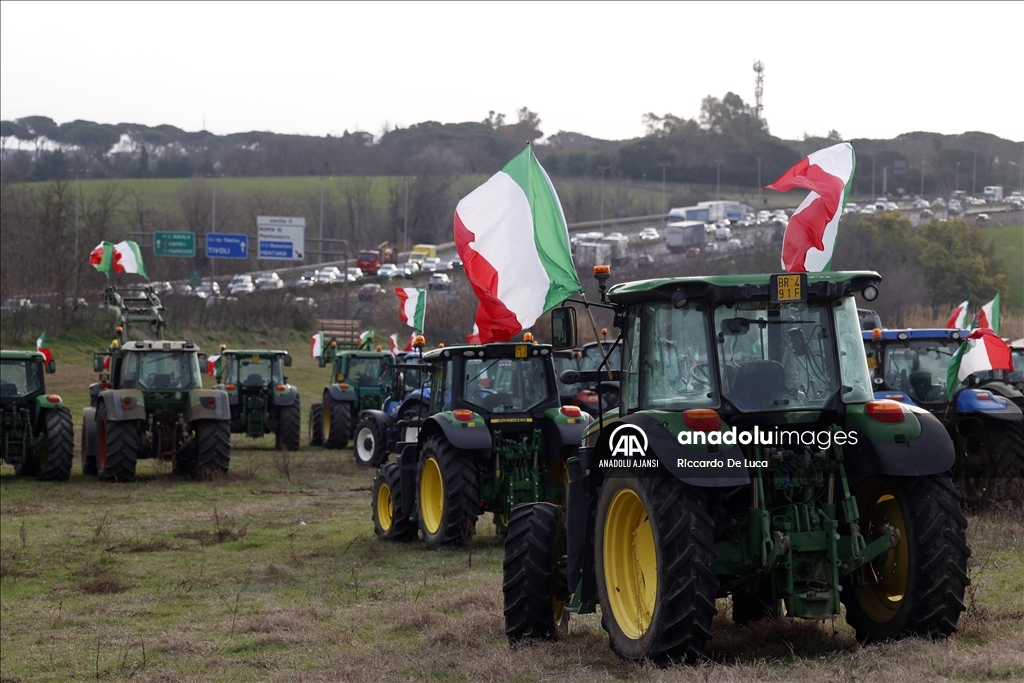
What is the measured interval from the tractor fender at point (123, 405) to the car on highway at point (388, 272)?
4206 centimetres

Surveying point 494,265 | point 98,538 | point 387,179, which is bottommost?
point 98,538

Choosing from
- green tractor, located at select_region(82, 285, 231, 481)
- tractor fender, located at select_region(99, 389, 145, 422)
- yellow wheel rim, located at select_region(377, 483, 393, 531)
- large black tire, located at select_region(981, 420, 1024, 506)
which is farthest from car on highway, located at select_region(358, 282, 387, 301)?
large black tire, located at select_region(981, 420, 1024, 506)

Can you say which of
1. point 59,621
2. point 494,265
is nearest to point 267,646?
point 59,621

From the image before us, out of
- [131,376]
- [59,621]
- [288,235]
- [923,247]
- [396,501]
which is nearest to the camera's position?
[59,621]

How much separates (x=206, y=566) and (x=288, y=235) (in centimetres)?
3995

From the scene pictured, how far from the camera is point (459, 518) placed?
1249 cm

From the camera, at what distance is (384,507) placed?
46.6 ft

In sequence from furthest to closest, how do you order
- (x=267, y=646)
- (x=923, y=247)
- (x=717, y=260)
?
(x=717, y=260)
(x=923, y=247)
(x=267, y=646)

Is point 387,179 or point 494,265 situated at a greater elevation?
point 387,179

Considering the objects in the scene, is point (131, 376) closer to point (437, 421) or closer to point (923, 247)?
point (437, 421)

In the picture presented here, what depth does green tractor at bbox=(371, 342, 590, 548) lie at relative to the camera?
12.6 meters

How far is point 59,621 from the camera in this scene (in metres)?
9.78

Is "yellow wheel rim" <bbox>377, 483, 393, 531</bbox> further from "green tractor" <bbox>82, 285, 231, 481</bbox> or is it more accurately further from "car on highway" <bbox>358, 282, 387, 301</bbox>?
"car on highway" <bbox>358, 282, 387, 301</bbox>

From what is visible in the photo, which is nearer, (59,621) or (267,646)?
(267,646)
